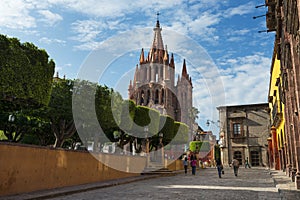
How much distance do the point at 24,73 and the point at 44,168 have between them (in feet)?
14.0

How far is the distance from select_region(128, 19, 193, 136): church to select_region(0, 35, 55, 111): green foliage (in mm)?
62182

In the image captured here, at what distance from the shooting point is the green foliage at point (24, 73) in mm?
11078

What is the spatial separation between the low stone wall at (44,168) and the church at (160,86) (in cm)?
6056

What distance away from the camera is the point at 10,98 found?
472 inches

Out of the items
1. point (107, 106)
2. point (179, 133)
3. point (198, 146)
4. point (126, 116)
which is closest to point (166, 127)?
point (179, 133)

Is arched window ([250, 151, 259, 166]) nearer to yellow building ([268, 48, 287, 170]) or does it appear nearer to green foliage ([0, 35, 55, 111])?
yellow building ([268, 48, 287, 170])

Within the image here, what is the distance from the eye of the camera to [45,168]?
1094cm

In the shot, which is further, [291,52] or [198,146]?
[198,146]

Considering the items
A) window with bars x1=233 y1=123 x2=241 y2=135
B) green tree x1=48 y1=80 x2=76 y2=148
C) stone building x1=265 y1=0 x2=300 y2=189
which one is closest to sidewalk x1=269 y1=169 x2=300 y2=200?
stone building x1=265 y1=0 x2=300 y2=189

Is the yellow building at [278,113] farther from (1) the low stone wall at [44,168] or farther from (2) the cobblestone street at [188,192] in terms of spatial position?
(1) the low stone wall at [44,168]

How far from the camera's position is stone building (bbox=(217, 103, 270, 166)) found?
37.1m

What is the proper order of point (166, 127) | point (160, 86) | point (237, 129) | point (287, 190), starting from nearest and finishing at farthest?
point (287, 190) < point (166, 127) < point (237, 129) < point (160, 86)

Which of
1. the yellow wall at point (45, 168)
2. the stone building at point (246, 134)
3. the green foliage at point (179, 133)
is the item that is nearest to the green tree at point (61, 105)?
the yellow wall at point (45, 168)

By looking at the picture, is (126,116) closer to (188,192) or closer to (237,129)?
(188,192)
